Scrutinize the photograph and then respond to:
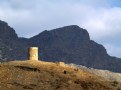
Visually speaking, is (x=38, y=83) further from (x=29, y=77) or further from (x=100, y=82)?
(x=100, y=82)

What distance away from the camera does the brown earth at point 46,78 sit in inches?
1485

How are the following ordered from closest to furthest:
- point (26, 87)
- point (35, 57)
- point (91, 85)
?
point (26, 87) < point (91, 85) < point (35, 57)

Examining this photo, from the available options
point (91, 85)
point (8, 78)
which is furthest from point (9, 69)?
point (91, 85)

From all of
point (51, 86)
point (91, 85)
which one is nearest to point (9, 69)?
point (51, 86)

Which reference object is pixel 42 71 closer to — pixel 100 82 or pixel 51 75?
pixel 51 75

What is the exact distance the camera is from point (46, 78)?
130 feet

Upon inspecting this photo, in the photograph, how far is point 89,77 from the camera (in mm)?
42656

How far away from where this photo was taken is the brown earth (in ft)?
124

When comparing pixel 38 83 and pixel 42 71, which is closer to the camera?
pixel 38 83

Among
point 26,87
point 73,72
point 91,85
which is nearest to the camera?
point 26,87

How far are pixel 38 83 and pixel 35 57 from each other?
8.40 meters

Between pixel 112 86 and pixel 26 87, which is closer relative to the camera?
pixel 26 87

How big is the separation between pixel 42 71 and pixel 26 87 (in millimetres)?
4418

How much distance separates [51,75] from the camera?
40.8m
